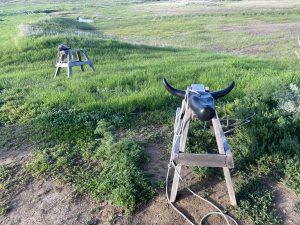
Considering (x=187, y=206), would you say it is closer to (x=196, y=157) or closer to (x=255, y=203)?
(x=196, y=157)

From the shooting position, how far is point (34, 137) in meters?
5.90

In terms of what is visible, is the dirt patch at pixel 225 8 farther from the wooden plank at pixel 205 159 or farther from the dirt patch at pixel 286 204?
the wooden plank at pixel 205 159

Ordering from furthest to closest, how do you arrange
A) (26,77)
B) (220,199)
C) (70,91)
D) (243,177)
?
(26,77) → (70,91) → (243,177) → (220,199)

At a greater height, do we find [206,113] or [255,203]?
[206,113]

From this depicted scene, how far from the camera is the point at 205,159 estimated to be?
12.4 ft

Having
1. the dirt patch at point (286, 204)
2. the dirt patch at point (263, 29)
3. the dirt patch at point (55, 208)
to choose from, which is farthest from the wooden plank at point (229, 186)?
the dirt patch at point (263, 29)

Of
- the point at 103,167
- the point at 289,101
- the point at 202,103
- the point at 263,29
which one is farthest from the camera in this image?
the point at 263,29

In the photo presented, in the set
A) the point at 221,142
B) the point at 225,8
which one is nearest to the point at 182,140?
the point at 221,142

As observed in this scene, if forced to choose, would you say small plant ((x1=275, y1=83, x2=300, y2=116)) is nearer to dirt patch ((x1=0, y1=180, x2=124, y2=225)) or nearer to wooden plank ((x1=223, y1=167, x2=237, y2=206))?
wooden plank ((x1=223, y1=167, x2=237, y2=206))

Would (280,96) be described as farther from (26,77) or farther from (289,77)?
(26,77)

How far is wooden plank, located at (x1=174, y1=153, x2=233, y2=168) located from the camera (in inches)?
148

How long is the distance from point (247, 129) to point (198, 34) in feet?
85.3

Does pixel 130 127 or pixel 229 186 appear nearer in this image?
pixel 229 186


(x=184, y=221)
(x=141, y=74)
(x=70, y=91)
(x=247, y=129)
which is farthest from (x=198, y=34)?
(x=184, y=221)
